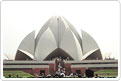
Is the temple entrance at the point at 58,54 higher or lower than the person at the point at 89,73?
higher

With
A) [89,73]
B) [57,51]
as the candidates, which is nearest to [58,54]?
[57,51]

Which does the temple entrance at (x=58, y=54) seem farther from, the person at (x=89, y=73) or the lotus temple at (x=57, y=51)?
the person at (x=89, y=73)

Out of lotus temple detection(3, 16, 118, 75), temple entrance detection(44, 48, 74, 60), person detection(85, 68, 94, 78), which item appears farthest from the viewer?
temple entrance detection(44, 48, 74, 60)

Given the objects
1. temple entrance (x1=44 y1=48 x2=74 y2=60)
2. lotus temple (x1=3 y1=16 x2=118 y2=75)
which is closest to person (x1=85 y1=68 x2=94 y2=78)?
lotus temple (x1=3 y1=16 x2=118 y2=75)

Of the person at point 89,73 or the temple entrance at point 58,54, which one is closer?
the person at point 89,73

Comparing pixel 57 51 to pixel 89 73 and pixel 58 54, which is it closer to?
pixel 58 54

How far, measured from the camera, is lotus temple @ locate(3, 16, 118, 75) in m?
15.1

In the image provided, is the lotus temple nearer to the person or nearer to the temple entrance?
the temple entrance

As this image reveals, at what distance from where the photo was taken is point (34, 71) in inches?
590

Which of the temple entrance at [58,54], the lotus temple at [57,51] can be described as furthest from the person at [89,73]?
the temple entrance at [58,54]

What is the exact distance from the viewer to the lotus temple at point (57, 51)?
15141 millimetres

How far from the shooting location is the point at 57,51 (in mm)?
16906

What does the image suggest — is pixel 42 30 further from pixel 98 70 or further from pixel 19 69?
pixel 98 70

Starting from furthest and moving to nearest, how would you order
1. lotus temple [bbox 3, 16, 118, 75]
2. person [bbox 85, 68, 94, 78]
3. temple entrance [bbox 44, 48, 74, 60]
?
temple entrance [bbox 44, 48, 74, 60], lotus temple [bbox 3, 16, 118, 75], person [bbox 85, 68, 94, 78]
